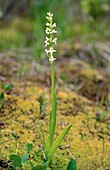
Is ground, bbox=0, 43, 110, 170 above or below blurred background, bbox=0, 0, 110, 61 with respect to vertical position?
below

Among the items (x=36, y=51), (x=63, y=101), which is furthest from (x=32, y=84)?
(x=36, y=51)

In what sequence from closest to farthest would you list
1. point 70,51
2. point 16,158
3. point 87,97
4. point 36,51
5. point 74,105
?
point 16,158 → point 74,105 → point 87,97 → point 36,51 → point 70,51

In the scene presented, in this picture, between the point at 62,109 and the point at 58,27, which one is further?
the point at 58,27

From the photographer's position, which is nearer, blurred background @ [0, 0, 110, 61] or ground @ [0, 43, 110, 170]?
ground @ [0, 43, 110, 170]

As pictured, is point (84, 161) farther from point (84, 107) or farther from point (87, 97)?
point (87, 97)

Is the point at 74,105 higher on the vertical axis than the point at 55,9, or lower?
lower

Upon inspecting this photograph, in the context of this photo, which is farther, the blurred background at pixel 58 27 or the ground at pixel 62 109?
the blurred background at pixel 58 27

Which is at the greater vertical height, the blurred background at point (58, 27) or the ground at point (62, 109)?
the blurred background at point (58, 27)

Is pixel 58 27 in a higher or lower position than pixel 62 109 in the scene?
higher
